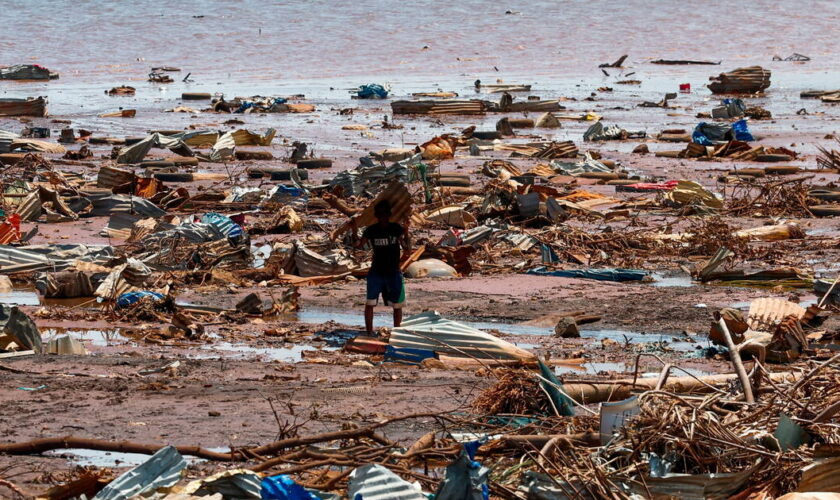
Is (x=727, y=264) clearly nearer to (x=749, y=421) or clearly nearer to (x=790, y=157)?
(x=749, y=421)

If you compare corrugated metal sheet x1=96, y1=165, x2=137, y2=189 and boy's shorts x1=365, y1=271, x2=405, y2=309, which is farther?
corrugated metal sheet x1=96, y1=165, x2=137, y2=189

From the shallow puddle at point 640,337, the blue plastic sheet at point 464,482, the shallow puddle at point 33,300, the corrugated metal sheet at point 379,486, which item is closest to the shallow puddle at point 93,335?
the shallow puddle at point 33,300

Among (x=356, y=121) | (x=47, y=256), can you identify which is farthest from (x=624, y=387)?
(x=356, y=121)

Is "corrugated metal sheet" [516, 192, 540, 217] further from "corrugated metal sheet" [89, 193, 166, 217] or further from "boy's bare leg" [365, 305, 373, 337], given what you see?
"boy's bare leg" [365, 305, 373, 337]

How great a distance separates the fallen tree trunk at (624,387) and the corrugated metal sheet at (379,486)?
77.5 inches

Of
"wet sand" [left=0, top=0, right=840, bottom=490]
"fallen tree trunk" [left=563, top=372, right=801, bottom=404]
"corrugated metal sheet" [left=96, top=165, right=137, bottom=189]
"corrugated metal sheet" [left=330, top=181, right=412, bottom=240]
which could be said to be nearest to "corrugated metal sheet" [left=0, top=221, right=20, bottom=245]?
"wet sand" [left=0, top=0, right=840, bottom=490]

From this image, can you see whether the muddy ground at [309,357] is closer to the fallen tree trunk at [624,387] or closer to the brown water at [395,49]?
the fallen tree trunk at [624,387]

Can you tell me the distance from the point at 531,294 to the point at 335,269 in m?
2.11

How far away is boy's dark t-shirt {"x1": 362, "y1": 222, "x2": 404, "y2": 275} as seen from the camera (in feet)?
34.0

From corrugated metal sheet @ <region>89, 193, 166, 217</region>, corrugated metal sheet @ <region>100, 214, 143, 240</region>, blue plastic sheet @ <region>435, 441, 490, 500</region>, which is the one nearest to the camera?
blue plastic sheet @ <region>435, 441, 490, 500</region>

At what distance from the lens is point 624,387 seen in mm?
7289

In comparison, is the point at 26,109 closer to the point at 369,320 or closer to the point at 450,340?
the point at 369,320

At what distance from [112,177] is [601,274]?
27.4ft

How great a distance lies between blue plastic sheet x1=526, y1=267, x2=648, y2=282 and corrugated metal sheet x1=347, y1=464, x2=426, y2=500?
7.80 meters
